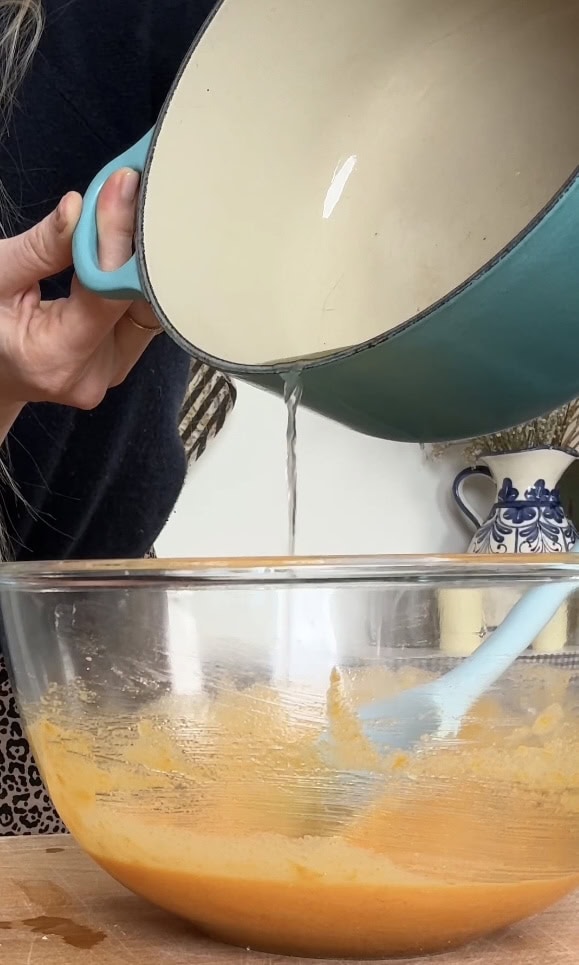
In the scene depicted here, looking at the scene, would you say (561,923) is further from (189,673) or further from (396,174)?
(396,174)

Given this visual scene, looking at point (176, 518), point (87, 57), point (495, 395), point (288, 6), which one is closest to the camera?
point (495, 395)

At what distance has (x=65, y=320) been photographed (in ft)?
2.28

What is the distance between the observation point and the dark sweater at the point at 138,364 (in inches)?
35.5

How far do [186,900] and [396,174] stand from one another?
1.55ft

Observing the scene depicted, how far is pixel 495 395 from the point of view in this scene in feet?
1.66

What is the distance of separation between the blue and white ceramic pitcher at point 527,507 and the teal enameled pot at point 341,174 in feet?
3.62

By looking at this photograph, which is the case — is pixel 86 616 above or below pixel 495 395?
below

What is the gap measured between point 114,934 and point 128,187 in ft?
1.34

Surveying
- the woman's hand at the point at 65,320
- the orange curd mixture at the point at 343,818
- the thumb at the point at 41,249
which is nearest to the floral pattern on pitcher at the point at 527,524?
the woman's hand at the point at 65,320

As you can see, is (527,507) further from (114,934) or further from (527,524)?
(114,934)

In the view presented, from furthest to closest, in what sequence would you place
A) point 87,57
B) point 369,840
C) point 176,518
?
point 176,518
point 87,57
point 369,840

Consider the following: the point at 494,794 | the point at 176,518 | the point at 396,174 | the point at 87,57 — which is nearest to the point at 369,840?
the point at 494,794

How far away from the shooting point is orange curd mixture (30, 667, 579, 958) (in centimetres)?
39

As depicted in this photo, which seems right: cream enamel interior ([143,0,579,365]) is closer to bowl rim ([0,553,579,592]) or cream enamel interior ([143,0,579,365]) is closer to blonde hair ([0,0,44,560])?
bowl rim ([0,553,579,592])
